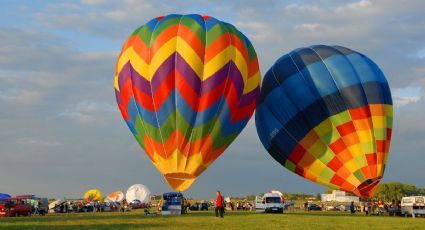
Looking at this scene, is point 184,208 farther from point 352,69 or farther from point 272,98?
point 352,69

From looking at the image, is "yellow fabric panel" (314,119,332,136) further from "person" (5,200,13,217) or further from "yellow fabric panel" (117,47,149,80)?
"person" (5,200,13,217)

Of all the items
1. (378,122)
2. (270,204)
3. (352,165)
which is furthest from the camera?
(270,204)

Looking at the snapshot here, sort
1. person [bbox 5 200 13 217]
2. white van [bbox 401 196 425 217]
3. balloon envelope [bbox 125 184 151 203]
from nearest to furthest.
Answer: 1. white van [bbox 401 196 425 217]
2. person [bbox 5 200 13 217]
3. balloon envelope [bbox 125 184 151 203]

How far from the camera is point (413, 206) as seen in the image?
40.8 metres

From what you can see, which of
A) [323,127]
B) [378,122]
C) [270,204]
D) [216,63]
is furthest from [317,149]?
[270,204]

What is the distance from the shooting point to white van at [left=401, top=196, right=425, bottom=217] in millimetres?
40406

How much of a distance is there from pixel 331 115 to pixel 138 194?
51656mm

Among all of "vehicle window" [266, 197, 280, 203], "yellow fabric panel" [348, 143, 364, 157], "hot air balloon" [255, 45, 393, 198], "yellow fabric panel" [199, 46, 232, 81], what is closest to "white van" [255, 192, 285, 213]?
"vehicle window" [266, 197, 280, 203]

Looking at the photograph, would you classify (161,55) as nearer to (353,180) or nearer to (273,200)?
(353,180)

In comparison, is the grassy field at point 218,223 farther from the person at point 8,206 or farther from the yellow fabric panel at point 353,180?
the person at point 8,206

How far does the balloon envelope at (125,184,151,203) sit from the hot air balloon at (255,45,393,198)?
4684 cm

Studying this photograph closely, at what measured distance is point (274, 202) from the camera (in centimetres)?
4412

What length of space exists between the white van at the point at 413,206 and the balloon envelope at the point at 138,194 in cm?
4562

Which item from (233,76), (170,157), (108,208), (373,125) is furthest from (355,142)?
(108,208)
